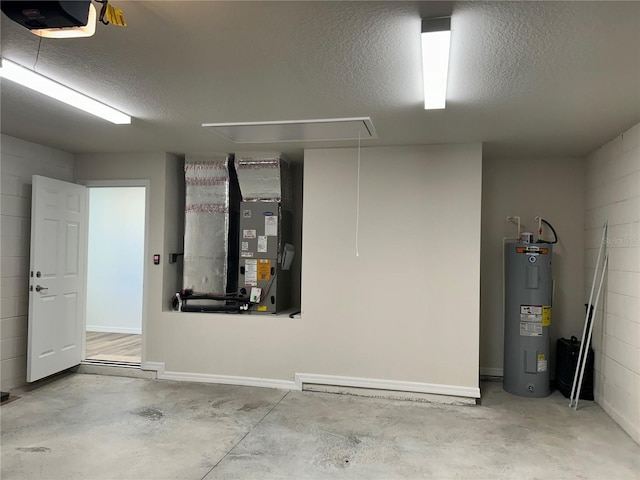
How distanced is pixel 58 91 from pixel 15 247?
89.9 inches

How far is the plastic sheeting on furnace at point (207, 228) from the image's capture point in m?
4.91

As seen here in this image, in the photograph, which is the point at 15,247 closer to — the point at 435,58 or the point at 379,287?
the point at 379,287

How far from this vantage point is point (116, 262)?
7496mm

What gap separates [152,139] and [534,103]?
341 centimetres

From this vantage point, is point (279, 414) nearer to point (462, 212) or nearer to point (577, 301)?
point (462, 212)

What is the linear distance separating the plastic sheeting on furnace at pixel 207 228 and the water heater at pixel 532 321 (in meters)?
3.14

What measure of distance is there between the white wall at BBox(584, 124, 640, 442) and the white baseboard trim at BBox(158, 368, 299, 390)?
290cm

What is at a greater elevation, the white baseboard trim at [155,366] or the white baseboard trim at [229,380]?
the white baseboard trim at [155,366]

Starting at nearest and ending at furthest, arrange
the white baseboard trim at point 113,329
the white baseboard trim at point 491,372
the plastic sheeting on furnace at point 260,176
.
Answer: the plastic sheeting on furnace at point 260,176
the white baseboard trim at point 491,372
the white baseboard trim at point 113,329

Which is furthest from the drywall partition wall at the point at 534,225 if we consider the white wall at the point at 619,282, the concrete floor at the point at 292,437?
the concrete floor at the point at 292,437

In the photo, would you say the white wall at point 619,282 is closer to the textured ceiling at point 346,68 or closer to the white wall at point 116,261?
the textured ceiling at point 346,68

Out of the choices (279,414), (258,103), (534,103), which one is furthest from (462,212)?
(279,414)

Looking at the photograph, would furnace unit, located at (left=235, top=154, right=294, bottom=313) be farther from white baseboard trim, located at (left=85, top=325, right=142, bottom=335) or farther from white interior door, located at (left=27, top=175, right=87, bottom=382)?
white baseboard trim, located at (left=85, top=325, right=142, bottom=335)

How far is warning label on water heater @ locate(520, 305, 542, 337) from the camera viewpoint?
4430 mm
